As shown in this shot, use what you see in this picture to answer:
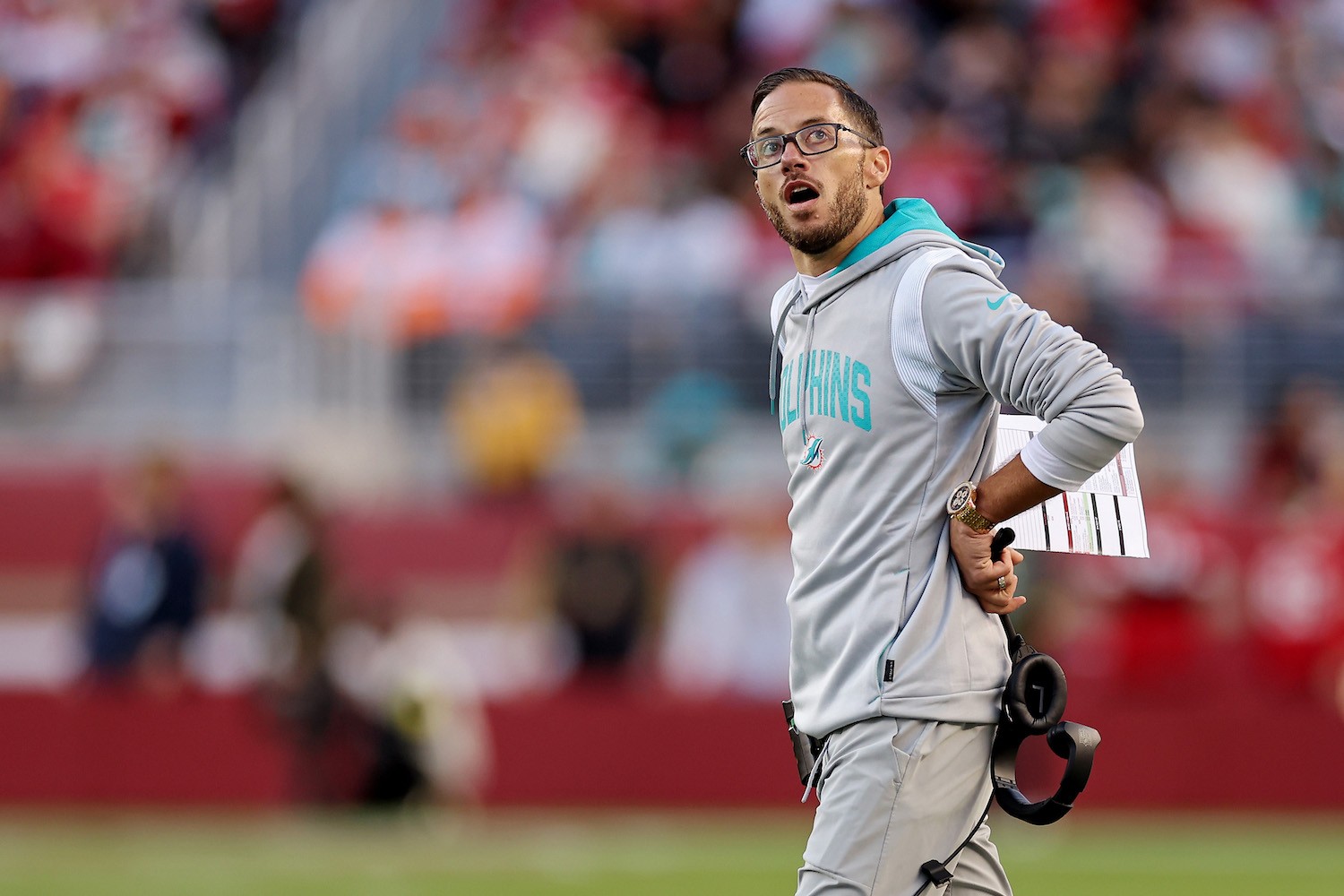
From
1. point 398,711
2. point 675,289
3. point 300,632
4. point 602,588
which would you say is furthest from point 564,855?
point 675,289

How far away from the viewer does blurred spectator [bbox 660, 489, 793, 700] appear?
13.3 m

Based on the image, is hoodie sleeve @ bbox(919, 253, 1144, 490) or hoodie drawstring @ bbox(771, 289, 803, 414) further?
hoodie drawstring @ bbox(771, 289, 803, 414)

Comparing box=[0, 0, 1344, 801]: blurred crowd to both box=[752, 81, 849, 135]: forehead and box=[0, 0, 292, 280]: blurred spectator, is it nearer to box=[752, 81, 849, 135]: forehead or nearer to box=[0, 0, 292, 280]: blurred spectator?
box=[0, 0, 292, 280]: blurred spectator

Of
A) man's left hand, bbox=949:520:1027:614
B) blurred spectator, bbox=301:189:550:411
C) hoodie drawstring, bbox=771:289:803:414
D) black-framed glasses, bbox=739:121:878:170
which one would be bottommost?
man's left hand, bbox=949:520:1027:614

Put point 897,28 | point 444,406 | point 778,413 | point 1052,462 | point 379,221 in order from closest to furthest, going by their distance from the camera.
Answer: point 1052,462 → point 778,413 → point 444,406 → point 379,221 → point 897,28

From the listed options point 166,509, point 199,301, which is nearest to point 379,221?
point 199,301

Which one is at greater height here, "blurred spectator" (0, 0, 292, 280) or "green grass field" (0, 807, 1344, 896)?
"blurred spectator" (0, 0, 292, 280)

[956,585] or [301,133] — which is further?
[301,133]

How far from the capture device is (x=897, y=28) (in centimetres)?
1712

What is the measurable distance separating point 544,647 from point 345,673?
4.97 feet

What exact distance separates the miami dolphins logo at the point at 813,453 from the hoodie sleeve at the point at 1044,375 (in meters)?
0.38

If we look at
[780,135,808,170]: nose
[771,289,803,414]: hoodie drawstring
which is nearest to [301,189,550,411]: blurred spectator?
[771,289,803,414]: hoodie drawstring

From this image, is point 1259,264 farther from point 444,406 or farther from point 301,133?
Answer: point 301,133

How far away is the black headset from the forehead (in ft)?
3.00
